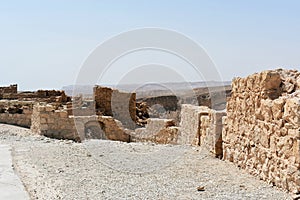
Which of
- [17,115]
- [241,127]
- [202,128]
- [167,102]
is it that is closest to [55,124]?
[17,115]

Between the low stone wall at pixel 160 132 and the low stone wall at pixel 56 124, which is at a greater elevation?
the low stone wall at pixel 56 124

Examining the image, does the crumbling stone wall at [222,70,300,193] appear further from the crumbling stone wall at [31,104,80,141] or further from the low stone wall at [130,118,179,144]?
the low stone wall at [130,118,179,144]

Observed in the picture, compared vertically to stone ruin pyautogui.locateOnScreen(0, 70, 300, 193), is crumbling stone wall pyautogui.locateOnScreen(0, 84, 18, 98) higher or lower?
higher

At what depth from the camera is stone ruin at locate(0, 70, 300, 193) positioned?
5.45 metres

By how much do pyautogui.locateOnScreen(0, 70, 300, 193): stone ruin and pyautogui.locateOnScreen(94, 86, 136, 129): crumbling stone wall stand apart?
344 centimetres

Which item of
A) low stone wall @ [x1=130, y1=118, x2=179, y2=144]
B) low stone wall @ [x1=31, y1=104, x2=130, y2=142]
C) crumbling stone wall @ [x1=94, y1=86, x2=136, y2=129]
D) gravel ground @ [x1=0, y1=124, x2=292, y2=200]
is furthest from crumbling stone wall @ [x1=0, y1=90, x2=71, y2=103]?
gravel ground @ [x1=0, y1=124, x2=292, y2=200]

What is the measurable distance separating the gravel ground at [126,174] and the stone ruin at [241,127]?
295 millimetres

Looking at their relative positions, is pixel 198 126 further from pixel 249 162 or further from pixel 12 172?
pixel 12 172

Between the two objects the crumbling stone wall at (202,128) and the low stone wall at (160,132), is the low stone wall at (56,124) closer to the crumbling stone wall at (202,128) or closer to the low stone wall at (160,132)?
the low stone wall at (160,132)

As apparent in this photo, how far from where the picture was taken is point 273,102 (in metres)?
5.93

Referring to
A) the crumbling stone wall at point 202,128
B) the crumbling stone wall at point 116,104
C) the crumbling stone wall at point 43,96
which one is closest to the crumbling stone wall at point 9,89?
the crumbling stone wall at point 43,96

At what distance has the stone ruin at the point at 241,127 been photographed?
5.45 m

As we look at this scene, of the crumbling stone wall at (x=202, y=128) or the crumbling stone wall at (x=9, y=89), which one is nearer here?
the crumbling stone wall at (x=202, y=128)

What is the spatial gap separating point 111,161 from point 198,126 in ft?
11.8
